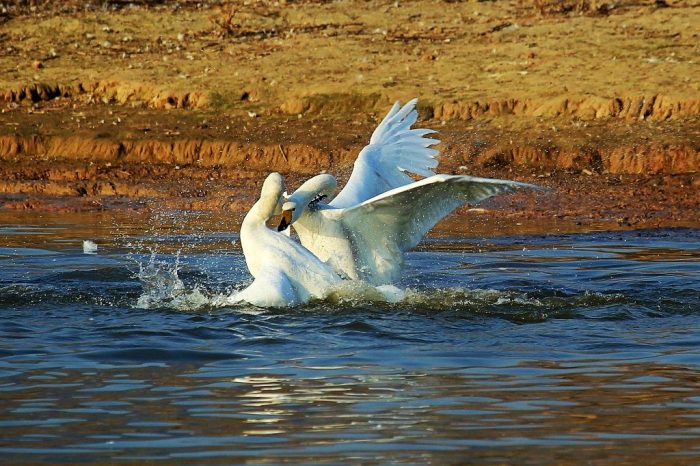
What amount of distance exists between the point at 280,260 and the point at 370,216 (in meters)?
0.69

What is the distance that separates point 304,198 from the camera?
29.3ft

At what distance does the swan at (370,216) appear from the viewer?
343 inches

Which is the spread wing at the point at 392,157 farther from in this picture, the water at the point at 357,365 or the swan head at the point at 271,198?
the swan head at the point at 271,198

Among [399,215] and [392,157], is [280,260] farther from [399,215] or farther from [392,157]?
[392,157]

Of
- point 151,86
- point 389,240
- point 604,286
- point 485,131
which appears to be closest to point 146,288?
point 389,240

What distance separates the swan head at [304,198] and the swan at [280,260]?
97 mm

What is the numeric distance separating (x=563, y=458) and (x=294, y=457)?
100cm

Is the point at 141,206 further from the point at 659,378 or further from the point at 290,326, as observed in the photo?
the point at 659,378

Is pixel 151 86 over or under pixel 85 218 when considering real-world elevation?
over

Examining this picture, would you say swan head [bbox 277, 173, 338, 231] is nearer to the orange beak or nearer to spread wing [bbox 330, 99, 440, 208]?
the orange beak

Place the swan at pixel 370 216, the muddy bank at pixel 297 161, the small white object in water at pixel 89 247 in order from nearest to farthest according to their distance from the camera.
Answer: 1. the swan at pixel 370 216
2. the small white object in water at pixel 89 247
3. the muddy bank at pixel 297 161

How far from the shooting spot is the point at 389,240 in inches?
365

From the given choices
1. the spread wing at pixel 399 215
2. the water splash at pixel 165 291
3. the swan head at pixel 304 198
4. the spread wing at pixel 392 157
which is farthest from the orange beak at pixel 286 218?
the spread wing at pixel 392 157

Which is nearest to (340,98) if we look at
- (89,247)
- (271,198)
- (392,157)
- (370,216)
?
(89,247)
